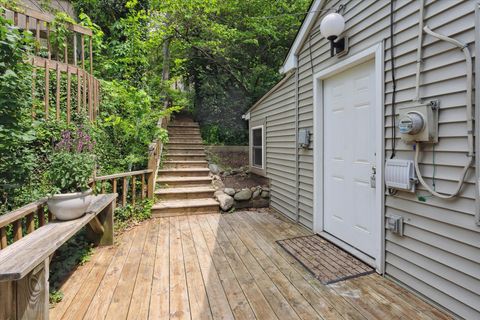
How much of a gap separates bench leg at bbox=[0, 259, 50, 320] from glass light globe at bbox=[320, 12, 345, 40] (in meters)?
3.24

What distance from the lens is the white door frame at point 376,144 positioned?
2.36 meters

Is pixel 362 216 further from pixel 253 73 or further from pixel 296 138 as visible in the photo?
pixel 253 73

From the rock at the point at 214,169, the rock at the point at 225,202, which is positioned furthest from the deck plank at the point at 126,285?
the rock at the point at 214,169

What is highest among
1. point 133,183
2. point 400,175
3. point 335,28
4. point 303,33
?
point 303,33

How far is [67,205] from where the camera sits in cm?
212

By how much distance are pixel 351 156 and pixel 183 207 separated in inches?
111

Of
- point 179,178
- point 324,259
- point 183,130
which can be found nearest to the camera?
point 324,259

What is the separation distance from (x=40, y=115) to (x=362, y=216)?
12.6ft

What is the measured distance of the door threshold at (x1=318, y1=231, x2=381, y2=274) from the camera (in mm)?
2524

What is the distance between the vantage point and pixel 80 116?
3.45m

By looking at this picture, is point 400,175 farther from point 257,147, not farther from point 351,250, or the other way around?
point 257,147

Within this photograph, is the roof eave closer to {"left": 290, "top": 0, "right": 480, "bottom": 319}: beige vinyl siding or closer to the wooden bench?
{"left": 290, "top": 0, "right": 480, "bottom": 319}: beige vinyl siding

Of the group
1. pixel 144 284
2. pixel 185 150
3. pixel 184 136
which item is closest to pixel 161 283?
pixel 144 284

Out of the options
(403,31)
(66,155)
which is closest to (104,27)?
(66,155)
